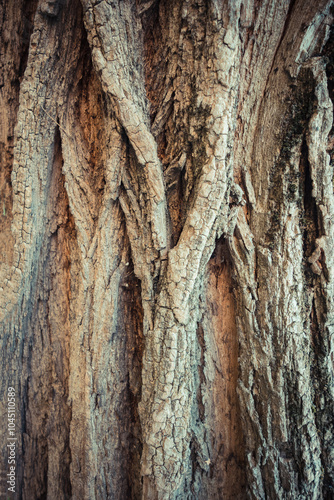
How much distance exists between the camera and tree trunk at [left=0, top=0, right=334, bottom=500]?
129cm

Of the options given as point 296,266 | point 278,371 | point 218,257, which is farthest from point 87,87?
point 278,371

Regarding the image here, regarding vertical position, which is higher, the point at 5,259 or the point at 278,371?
the point at 5,259

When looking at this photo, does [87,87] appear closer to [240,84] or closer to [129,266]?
[240,84]

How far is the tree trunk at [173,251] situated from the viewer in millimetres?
1286

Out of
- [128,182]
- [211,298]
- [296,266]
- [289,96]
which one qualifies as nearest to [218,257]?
[211,298]

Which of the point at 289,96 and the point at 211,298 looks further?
the point at 211,298

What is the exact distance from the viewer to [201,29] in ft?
4.21

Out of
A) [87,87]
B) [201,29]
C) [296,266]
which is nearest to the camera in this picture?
[201,29]

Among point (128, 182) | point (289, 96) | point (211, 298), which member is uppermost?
point (289, 96)

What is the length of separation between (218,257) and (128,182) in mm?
649

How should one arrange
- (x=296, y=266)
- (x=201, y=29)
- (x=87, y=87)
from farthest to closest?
(x=87, y=87)
(x=296, y=266)
(x=201, y=29)

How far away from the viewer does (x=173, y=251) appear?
1297 millimetres

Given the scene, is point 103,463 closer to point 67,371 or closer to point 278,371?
point 67,371

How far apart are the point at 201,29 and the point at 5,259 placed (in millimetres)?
1673
